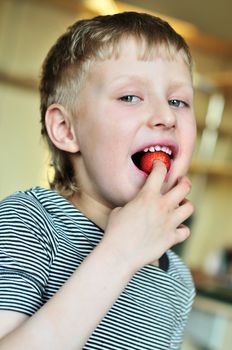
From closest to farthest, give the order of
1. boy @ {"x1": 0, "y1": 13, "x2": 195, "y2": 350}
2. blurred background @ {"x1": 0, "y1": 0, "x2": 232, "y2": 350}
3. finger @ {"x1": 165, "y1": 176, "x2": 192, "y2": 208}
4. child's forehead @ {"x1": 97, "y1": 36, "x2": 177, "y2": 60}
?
boy @ {"x1": 0, "y1": 13, "x2": 195, "y2": 350} → finger @ {"x1": 165, "y1": 176, "x2": 192, "y2": 208} → child's forehead @ {"x1": 97, "y1": 36, "x2": 177, "y2": 60} → blurred background @ {"x1": 0, "y1": 0, "x2": 232, "y2": 350}

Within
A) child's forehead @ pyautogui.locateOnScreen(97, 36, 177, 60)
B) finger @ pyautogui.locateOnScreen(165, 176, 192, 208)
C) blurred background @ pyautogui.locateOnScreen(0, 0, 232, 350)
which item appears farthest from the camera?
blurred background @ pyautogui.locateOnScreen(0, 0, 232, 350)

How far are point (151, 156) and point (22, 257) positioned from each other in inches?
8.9

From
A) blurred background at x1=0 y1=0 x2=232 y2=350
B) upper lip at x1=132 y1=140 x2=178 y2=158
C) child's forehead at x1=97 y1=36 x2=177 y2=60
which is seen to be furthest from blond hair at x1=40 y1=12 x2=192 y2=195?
blurred background at x1=0 y1=0 x2=232 y2=350

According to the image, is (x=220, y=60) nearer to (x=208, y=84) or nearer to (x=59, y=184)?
(x=208, y=84)

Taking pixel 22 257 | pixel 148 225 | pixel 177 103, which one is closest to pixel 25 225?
pixel 22 257

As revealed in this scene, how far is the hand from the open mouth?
0.13 ft

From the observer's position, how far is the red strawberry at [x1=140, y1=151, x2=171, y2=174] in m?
0.85

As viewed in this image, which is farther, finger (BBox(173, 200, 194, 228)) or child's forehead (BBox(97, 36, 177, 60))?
child's forehead (BBox(97, 36, 177, 60))

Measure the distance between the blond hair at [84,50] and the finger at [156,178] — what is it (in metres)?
0.17

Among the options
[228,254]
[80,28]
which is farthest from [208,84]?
[80,28]

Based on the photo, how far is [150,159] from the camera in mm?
847

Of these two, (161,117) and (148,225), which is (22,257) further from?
(161,117)

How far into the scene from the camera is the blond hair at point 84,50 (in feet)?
3.02

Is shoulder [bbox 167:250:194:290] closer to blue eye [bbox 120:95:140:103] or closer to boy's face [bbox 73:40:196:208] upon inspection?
boy's face [bbox 73:40:196:208]
